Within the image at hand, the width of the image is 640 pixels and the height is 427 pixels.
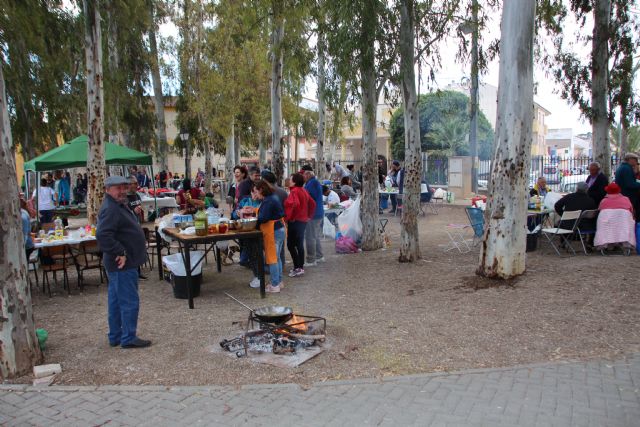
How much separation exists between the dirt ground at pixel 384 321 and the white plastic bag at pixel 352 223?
2166 millimetres

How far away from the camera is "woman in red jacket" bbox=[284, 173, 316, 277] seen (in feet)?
27.8

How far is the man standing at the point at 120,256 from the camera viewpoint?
5234mm

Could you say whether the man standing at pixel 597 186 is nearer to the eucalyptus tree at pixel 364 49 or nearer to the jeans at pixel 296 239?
the eucalyptus tree at pixel 364 49

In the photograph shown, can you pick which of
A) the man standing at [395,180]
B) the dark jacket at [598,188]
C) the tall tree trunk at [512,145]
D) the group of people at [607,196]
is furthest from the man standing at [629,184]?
the man standing at [395,180]

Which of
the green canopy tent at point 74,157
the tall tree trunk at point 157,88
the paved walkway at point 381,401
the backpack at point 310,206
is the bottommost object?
the paved walkway at point 381,401

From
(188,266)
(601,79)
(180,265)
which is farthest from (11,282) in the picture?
(601,79)

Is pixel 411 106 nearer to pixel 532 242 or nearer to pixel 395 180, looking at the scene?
pixel 532 242

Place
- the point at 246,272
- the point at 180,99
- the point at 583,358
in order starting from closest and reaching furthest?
the point at 583,358 < the point at 246,272 < the point at 180,99

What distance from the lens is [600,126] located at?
1247 cm

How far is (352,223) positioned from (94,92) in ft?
21.9

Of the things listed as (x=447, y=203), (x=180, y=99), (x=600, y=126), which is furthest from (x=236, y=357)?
(x=180, y=99)

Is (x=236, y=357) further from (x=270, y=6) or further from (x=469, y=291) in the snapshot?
(x=270, y=6)

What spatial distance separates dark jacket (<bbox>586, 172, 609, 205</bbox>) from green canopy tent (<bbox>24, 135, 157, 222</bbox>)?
38.9 feet

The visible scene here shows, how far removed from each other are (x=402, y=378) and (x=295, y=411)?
1.06 metres
